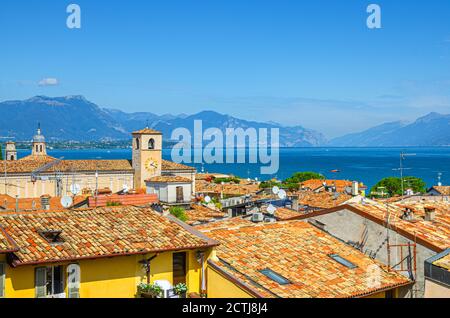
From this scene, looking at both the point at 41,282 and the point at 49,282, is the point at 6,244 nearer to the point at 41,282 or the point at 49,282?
the point at 41,282

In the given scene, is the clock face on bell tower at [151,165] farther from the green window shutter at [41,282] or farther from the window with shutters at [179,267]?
the green window shutter at [41,282]

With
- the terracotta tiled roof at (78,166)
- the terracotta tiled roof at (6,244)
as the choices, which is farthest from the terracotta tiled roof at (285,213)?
the terracotta tiled roof at (78,166)

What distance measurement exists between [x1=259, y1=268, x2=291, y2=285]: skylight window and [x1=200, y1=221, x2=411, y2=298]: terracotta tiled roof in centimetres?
9

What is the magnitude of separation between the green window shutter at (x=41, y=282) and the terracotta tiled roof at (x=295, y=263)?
3.67 m

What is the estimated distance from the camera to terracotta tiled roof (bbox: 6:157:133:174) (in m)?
56.4

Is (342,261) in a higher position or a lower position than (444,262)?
lower

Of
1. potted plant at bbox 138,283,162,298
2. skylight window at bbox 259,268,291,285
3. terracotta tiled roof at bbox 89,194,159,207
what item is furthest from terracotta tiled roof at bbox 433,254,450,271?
terracotta tiled roof at bbox 89,194,159,207

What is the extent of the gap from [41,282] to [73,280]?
0.62 metres

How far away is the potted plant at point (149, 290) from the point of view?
34.7ft

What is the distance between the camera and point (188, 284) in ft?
39.2

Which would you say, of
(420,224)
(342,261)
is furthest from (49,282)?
(420,224)

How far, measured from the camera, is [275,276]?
491 inches
